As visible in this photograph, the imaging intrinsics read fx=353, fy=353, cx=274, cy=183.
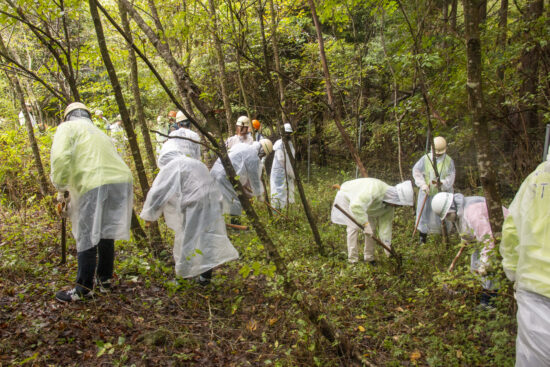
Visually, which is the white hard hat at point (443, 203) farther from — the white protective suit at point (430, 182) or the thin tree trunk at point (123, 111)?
the thin tree trunk at point (123, 111)

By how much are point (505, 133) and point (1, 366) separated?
854cm

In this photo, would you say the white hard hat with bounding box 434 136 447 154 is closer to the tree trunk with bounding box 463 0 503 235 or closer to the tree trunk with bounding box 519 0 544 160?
the tree trunk with bounding box 519 0 544 160

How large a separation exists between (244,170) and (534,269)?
4017 millimetres

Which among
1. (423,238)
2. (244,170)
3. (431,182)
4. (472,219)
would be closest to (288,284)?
(472,219)

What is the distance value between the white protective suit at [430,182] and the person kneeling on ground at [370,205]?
45.2 inches

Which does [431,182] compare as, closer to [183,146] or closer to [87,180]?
[183,146]

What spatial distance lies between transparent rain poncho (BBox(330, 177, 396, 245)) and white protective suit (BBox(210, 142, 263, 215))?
1.37 meters

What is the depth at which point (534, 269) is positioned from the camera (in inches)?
76.0

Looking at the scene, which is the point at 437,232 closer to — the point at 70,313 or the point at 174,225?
the point at 174,225

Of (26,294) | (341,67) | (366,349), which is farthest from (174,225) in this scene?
(341,67)

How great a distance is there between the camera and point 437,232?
555cm

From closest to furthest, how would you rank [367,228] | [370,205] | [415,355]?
[415,355] < [367,228] < [370,205]

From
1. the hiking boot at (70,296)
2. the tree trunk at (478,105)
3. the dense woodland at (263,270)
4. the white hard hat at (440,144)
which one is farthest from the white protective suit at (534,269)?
the white hard hat at (440,144)

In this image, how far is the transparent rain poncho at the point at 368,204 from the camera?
4.28 m
